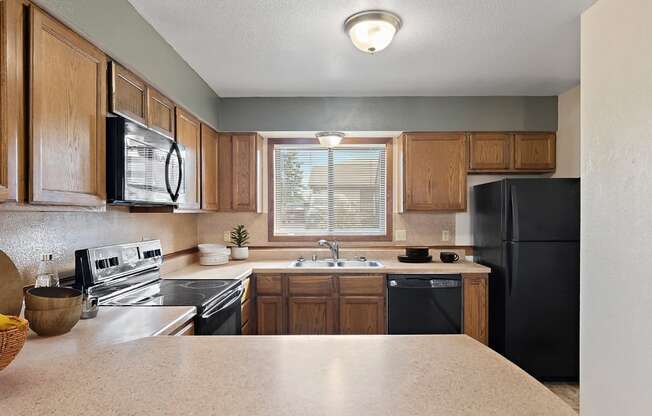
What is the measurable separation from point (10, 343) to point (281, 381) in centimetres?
70

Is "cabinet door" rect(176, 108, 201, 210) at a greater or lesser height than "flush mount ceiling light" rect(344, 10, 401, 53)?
lesser

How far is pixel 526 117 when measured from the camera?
11.5ft

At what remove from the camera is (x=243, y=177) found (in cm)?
356

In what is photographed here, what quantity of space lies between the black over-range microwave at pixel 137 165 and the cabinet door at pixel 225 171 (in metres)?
1.27

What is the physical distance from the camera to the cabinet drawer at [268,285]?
10.6ft

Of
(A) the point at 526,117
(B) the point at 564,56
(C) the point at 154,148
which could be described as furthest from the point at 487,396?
(A) the point at 526,117

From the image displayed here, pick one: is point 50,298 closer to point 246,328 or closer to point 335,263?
point 246,328

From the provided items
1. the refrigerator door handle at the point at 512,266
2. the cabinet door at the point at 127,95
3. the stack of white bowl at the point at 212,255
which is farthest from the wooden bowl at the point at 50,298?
the refrigerator door handle at the point at 512,266

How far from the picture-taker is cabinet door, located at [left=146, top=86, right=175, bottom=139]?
7.24ft

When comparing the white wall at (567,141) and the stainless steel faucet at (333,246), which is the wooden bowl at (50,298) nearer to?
the stainless steel faucet at (333,246)

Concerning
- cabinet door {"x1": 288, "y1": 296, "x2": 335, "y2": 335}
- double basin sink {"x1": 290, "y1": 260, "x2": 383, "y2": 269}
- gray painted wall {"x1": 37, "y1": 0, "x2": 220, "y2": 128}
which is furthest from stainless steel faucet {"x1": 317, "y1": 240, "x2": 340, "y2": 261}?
gray painted wall {"x1": 37, "y1": 0, "x2": 220, "y2": 128}

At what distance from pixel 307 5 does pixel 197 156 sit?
1.56 meters

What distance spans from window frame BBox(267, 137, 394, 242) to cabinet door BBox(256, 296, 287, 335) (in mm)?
783

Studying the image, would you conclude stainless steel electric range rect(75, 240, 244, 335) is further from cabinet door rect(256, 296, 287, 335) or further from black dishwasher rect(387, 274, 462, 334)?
black dishwasher rect(387, 274, 462, 334)
